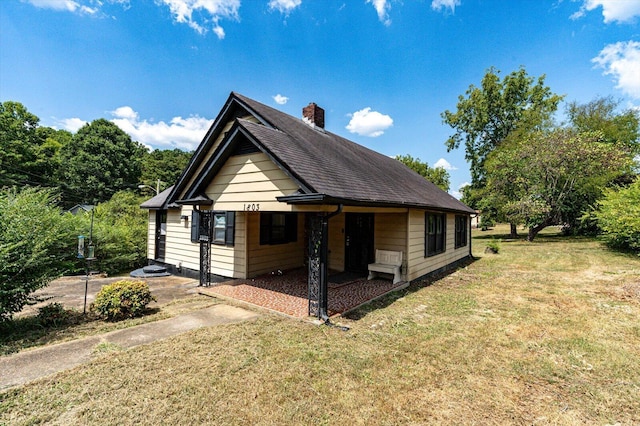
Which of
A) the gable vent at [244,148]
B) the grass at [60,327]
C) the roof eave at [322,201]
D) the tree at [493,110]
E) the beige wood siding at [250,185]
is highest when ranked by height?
the tree at [493,110]

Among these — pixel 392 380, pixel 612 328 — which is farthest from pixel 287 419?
pixel 612 328

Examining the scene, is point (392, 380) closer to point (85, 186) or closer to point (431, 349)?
point (431, 349)

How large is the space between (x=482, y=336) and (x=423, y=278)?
460cm

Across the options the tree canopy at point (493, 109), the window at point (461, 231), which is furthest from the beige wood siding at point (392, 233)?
the tree canopy at point (493, 109)

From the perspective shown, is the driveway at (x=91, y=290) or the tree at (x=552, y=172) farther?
the tree at (x=552, y=172)

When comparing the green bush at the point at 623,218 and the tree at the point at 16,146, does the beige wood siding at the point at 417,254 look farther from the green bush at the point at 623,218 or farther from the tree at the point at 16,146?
the tree at the point at 16,146

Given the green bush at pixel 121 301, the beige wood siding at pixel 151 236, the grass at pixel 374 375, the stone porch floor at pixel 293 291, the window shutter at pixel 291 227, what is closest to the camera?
the grass at pixel 374 375

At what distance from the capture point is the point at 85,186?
31844 mm

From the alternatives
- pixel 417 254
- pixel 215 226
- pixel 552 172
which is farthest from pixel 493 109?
pixel 215 226

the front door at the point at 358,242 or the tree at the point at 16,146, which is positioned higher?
the tree at the point at 16,146

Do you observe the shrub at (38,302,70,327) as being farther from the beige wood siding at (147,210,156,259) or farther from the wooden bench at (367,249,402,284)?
the wooden bench at (367,249,402,284)

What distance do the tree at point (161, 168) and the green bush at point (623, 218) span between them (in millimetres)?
43796

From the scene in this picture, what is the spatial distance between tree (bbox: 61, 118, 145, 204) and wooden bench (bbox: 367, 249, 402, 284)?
112ft

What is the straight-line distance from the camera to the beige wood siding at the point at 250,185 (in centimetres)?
605
